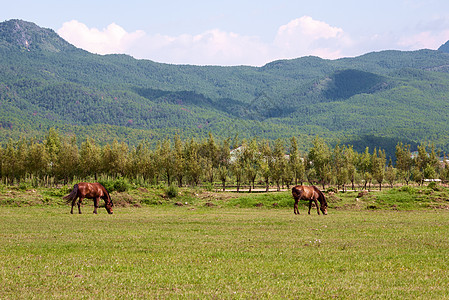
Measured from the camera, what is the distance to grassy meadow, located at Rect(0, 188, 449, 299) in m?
12.1

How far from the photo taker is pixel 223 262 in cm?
1548

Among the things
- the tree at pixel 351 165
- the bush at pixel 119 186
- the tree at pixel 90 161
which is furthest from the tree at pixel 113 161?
the tree at pixel 351 165

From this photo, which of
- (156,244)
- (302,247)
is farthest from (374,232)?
(156,244)

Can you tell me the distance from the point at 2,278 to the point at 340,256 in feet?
37.6

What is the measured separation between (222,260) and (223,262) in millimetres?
362

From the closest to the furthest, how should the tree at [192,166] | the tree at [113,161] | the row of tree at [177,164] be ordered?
1. the tree at [192,166]
2. the row of tree at [177,164]
3. the tree at [113,161]

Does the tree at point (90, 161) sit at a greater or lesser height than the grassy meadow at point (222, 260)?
greater

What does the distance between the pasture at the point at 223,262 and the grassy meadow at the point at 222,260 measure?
0.11 feet

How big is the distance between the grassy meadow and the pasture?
0.03 meters

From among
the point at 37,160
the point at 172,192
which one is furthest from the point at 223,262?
the point at 37,160

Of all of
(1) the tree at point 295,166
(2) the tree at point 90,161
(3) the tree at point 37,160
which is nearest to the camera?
(3) the tree at point 37,160

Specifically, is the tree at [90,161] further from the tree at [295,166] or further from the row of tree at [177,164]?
the tree at [295,166]

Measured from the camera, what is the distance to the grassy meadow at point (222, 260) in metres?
12.1

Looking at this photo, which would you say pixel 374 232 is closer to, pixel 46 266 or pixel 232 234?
pixel 232 234
